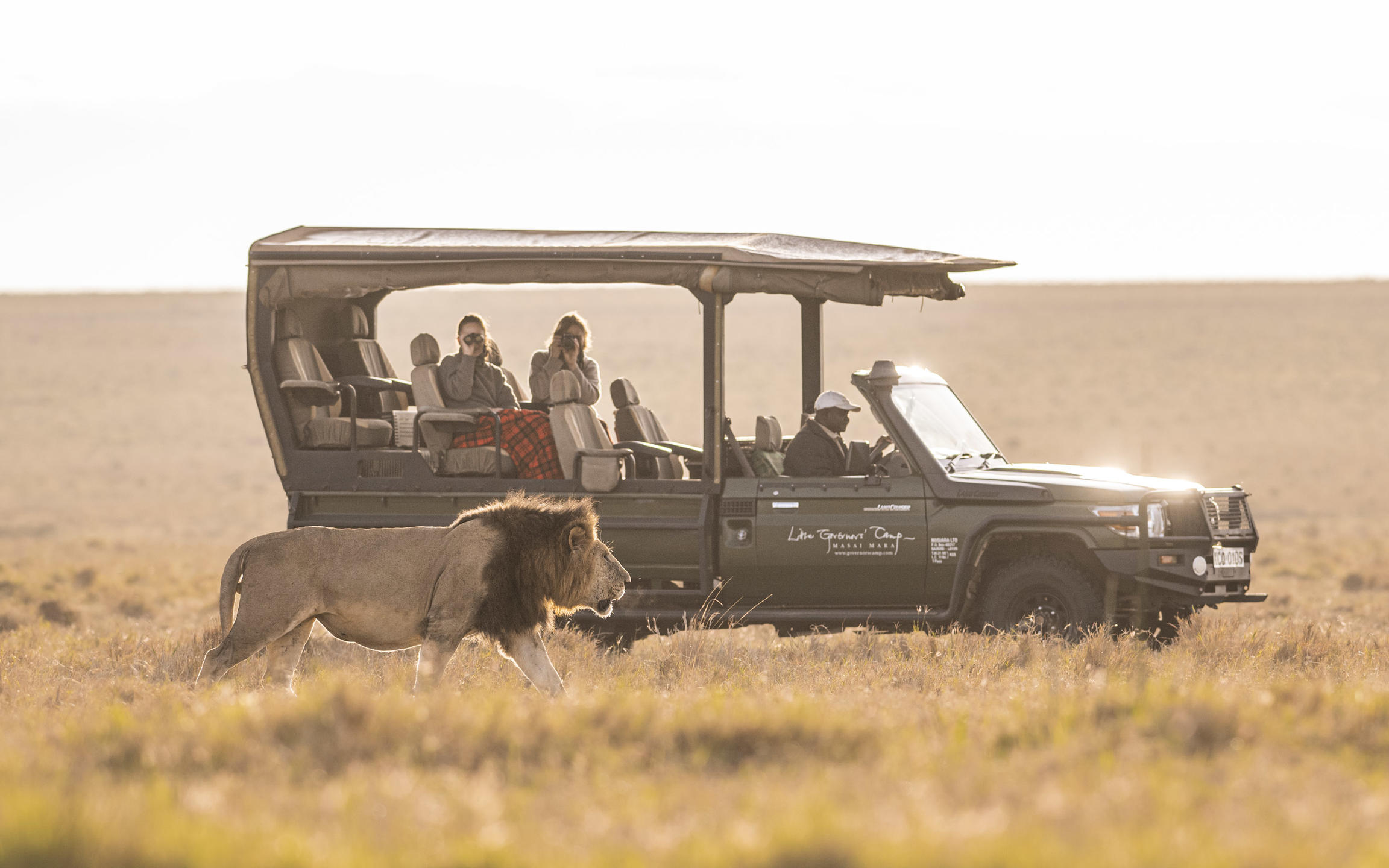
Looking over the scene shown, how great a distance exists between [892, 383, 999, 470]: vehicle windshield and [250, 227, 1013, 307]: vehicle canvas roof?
2.14 feet

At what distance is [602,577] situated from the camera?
958 centimetres

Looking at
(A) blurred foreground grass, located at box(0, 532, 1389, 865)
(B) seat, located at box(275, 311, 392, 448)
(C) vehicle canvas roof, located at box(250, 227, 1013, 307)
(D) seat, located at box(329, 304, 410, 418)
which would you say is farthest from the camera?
(D) seat, located at box(329, 304, 410, 418)

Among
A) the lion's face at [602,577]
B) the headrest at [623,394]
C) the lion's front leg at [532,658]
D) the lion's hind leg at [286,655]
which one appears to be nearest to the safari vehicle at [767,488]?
the headrest at [623,394]

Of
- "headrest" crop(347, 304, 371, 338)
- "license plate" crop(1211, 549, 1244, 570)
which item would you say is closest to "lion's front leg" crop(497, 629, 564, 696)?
"license plate" crop(1211, 549, 1244, 570)

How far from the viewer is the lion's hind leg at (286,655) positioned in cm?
992

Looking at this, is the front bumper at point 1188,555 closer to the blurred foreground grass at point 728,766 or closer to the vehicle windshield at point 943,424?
the blurred foreground grass at point 728,766

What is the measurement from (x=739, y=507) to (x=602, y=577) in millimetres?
2036

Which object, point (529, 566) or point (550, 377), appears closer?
point (529, 566)

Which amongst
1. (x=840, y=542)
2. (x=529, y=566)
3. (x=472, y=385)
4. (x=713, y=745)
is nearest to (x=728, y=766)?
(x=713, y=745)

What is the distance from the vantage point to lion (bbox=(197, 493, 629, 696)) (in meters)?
9.30

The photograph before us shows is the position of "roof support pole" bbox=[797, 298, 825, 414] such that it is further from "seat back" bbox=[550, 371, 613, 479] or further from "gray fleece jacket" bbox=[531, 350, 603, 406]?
"seat back" bbox=[550, 371, 613, 479]

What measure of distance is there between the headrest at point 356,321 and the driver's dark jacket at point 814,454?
4.16 meters

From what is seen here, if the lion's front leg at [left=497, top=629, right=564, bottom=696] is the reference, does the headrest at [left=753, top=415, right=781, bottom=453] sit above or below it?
above

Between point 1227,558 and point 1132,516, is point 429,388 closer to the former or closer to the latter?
point 1132,516
